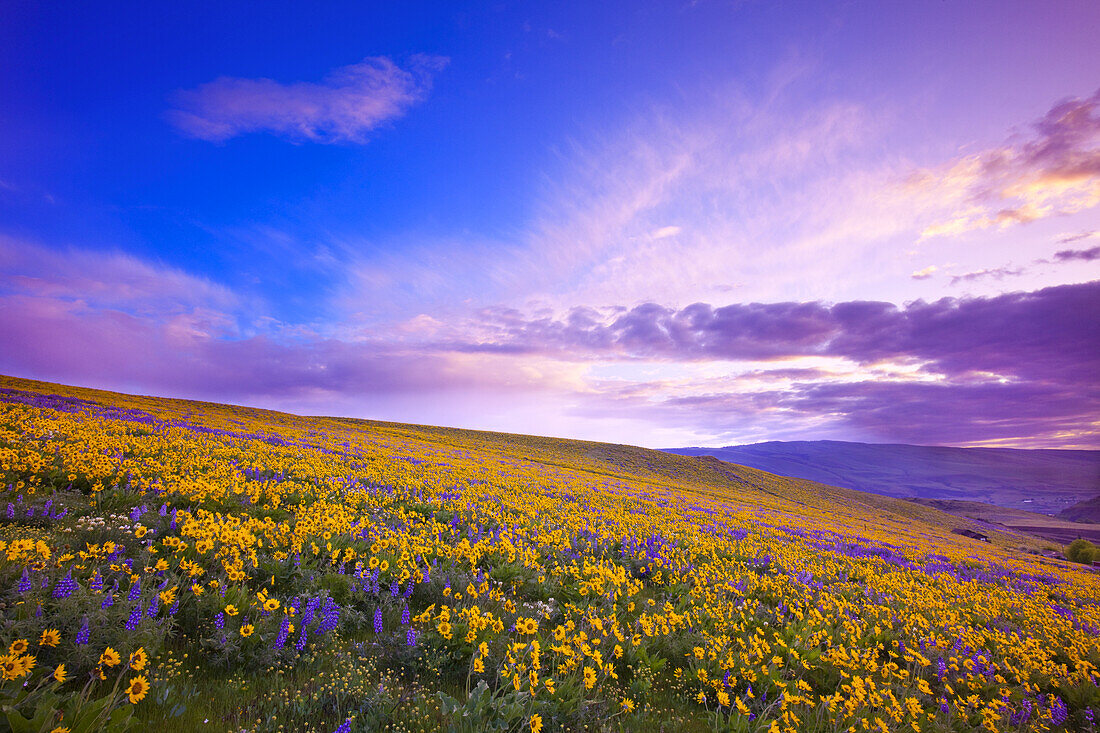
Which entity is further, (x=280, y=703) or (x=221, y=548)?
(x=221, y=548)

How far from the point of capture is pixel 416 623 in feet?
19.2

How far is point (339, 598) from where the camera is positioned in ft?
19.7

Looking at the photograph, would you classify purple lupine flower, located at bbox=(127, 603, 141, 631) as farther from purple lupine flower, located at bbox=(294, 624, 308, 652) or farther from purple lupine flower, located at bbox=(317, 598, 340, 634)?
purple lupine flower, located at bbox=(317, 598, 340, 634)

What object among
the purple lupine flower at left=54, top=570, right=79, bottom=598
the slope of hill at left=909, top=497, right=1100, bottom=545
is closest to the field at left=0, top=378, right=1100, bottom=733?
the purple lupine flower at left=54, top=570, right=79, bottom=598

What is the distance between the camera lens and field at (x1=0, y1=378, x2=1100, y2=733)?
3.93 metres

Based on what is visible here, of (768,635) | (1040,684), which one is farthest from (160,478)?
(1040,684)

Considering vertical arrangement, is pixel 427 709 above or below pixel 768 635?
above

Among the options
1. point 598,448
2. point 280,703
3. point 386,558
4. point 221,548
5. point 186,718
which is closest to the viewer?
point 186,718

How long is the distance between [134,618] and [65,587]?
30.7 inches

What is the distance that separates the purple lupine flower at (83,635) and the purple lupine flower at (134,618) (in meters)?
0.26

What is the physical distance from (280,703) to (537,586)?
463 cm

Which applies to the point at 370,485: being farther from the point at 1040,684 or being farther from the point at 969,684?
the point at 1040,684

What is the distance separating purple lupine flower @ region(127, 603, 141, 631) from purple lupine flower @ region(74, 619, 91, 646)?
260 mm

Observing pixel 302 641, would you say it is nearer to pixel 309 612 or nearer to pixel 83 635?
pixel 309 612
